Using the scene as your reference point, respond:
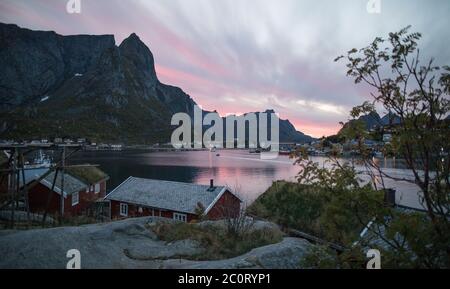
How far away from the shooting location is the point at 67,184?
32406 mm

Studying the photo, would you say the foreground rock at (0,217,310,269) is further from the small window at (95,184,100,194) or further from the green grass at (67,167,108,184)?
→ the small window at (95,184,100,194)

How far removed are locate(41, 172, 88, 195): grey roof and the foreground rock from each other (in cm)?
2443

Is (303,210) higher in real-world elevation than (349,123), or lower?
lower

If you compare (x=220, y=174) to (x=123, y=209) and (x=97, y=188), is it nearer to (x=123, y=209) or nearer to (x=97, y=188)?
(x=97, y=188)

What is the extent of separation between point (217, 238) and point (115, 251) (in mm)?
3455

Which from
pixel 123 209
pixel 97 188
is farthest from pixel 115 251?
pixel 97 188

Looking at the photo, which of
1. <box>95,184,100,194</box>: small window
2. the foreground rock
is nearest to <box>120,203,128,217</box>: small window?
<box>95,184,100,194</box>: small window

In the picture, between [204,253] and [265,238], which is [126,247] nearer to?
[204,253]

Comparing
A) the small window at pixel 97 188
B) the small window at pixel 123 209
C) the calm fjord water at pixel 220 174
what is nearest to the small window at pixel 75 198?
the small window at pixel 123 209

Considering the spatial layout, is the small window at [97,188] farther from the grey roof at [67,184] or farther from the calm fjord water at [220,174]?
the calm fjord water at [220,174]

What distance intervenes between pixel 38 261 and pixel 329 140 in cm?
689

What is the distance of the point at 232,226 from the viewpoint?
10.9 m

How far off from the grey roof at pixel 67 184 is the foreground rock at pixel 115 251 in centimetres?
2443
